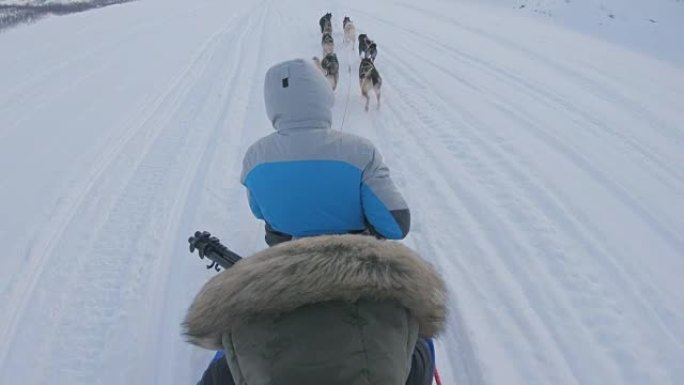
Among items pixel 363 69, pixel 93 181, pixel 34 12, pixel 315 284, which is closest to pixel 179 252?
pixel 93 181

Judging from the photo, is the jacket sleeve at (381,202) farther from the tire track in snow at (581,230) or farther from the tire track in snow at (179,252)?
the tire track in snow at (581,230)

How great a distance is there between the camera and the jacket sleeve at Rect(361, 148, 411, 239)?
2.24 metres

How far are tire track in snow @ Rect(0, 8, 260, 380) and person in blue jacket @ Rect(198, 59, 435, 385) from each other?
184 cm

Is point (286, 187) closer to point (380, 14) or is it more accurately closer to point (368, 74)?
point (368, 74)

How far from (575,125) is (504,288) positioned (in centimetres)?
317

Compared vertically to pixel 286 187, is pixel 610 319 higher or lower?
lower

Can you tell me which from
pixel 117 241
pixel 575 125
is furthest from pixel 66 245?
pixel 575 125

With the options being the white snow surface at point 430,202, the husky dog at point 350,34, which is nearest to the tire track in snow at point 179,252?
the white snow surface at point 430,202

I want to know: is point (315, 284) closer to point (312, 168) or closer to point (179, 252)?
point (312, 168)

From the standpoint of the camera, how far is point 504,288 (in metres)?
3.30

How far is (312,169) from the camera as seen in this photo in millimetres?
2191

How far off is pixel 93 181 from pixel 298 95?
130 inches

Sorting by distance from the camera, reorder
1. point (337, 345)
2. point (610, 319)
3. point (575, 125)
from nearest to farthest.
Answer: point (337, 345)
point (610, 319)
point (575, 125)

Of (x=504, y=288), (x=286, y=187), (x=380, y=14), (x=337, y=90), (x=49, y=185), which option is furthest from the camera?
(x=380, y=14)
